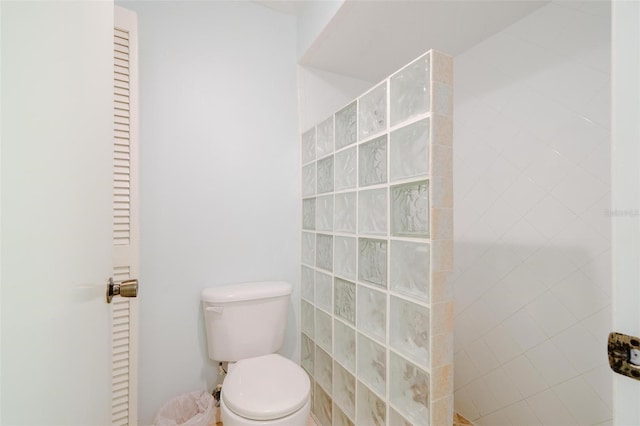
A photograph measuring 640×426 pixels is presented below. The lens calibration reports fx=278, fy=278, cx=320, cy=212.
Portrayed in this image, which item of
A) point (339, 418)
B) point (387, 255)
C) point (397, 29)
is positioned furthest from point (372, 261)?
point (397, 29)

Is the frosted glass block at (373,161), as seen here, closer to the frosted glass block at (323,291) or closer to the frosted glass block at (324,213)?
the frosted glass block at (324,213)

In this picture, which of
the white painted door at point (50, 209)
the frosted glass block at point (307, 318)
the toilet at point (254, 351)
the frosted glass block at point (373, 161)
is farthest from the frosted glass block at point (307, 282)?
the white painted door at point (50, 209)

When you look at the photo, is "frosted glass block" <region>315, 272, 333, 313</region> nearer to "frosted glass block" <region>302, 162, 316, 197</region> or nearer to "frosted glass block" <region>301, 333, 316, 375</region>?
"frosted glass block" <region>301, 333, 316, 375</region>

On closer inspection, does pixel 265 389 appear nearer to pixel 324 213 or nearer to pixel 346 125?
pixel 324 213

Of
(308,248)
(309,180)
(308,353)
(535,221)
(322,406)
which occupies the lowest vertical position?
(322,406)

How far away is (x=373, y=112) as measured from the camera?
110 centimetres

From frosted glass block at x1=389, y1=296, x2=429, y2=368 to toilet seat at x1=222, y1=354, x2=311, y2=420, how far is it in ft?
1.44

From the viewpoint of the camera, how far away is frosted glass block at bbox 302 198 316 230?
1585 mm

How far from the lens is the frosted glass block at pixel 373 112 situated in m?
1.04

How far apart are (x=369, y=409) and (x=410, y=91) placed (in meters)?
1.19

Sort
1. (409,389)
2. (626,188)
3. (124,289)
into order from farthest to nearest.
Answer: (409,389) → (124,289) → (626,188)

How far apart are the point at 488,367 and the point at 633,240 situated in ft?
4.71

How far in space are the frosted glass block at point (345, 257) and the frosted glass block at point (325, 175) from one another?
0.28 meters

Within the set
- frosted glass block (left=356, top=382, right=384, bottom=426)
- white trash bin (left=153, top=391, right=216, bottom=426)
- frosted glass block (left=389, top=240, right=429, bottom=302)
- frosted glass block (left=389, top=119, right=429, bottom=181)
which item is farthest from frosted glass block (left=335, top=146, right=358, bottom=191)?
white trash bin (left=153, top=391, right=216, bottom=426)
